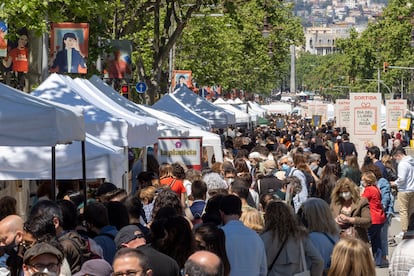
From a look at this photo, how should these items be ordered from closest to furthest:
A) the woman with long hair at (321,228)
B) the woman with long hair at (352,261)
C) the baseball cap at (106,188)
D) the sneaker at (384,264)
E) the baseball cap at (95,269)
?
the baseball cap at (95,269)
the woman with long hair at (352,261)
the woman with long hair at (321,228)
the baseball cap at (106,188)
the sneaker at (384,264)

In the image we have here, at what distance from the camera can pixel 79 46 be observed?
811 inches

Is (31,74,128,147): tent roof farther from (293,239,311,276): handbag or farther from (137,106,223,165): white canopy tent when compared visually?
(137,106,223,165): white canopy tent

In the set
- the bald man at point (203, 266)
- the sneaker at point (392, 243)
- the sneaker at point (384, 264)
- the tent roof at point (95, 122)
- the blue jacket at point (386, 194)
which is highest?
the tent roof at point (95, 122)

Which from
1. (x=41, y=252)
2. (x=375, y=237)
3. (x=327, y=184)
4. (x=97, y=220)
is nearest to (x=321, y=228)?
(x=97, y=220)

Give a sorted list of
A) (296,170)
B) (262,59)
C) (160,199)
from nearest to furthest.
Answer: (160,199)
(296,170)
(262,59)

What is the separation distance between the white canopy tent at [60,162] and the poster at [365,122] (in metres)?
19.3

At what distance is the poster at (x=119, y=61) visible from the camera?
2758 cm

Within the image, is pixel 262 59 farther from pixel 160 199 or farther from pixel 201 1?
pixel 160 199

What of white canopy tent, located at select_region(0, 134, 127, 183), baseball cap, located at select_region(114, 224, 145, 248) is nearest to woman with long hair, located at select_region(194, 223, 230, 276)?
baseball cap, located at select_region(114, 224, 145, 248)

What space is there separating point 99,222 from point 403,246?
94.6 inches

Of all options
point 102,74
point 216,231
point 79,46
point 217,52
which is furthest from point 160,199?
point 217,52

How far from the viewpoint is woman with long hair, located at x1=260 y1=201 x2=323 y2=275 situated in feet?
33.3

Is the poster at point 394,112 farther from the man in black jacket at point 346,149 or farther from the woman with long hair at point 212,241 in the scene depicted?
the woman with long hair at point 212,241

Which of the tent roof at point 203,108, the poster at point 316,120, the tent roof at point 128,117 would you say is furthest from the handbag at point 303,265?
the poster at point 316,120
